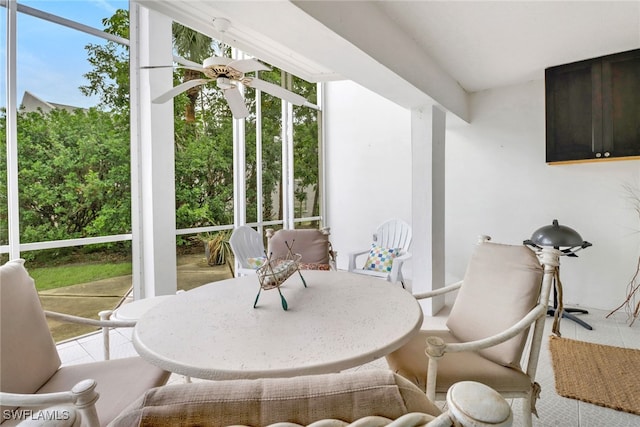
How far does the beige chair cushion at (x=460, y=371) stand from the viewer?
4.45 feet

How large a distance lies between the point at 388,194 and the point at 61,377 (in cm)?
438

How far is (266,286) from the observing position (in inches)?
61.9

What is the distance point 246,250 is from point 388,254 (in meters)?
1.68

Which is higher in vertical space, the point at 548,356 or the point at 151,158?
the point at 151,158

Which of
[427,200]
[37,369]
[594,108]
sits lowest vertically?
[37,369]

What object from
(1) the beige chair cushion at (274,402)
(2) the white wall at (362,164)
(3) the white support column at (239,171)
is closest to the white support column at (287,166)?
(2) the white wall at (362,164)

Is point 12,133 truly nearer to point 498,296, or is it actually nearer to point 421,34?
point 421,34

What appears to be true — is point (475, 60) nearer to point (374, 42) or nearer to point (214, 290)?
point (374, 42)

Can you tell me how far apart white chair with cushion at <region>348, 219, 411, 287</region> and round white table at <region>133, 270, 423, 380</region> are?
1754 mm

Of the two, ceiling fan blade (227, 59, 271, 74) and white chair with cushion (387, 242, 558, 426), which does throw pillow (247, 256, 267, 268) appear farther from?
white chair with cushion (387, 242, 558, 426)

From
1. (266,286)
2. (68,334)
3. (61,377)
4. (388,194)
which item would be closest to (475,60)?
(388,194)

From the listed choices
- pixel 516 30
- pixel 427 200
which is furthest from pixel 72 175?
pixel 516 30

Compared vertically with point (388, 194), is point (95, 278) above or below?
Answer: below

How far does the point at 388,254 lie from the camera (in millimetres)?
3850
